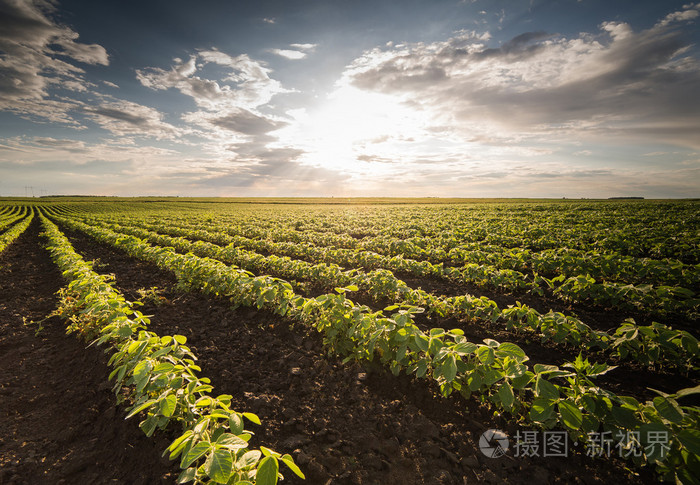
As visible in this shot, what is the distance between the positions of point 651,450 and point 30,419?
6.45m

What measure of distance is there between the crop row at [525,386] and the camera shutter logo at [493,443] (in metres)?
0.28

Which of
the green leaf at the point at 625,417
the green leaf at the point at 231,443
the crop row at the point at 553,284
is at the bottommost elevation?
the crop row at the point at 553,284

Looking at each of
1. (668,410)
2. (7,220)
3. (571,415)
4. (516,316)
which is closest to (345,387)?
(571,415)

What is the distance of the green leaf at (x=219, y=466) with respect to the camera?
5.71 feet

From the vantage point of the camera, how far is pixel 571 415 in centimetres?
248

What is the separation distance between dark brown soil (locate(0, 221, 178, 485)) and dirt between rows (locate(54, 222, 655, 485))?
1060 mm

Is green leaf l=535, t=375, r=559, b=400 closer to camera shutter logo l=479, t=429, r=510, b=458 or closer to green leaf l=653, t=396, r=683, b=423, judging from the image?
green leaf l=653, t=396, r=683, b=423

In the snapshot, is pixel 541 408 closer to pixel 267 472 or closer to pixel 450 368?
pixel 450 368

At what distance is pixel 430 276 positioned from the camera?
374 inches

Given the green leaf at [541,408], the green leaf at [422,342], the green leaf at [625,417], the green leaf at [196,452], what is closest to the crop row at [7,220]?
the green leaf at [196,452]

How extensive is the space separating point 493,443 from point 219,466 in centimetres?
271

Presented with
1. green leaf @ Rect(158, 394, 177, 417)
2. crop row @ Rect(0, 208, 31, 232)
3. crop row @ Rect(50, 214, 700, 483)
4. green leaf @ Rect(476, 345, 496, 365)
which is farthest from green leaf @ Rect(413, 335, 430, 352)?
crop row @ Rect(0, 208, 31, 232)

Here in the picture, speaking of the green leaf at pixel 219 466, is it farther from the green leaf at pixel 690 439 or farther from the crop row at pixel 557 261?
the crop row at pixel 557 261

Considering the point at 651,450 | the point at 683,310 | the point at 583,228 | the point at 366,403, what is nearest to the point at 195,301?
the point at 366,403
